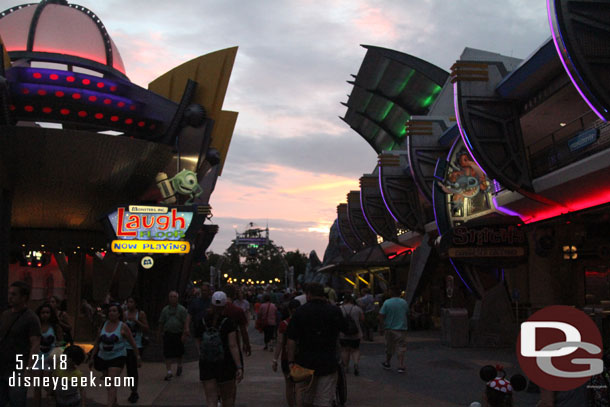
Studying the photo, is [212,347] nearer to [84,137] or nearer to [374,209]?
[84,137]

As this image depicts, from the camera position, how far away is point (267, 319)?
19359mm

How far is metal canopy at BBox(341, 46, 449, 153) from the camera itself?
1836 inches

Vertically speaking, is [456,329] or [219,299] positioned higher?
[219,299]

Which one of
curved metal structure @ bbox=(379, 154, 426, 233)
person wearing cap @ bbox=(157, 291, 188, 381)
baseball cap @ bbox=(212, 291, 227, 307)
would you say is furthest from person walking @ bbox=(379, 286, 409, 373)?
curved metal structure @ bbox=(379, 154, 426, 233)

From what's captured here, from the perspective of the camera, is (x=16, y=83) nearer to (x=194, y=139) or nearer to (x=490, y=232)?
(x=194, y=139)

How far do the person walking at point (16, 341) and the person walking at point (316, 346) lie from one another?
2708 mm

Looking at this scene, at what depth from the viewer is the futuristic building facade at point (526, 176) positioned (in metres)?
12.7

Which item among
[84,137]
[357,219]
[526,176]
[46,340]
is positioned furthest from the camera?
[357,219]

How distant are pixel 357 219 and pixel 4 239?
91.0 ft

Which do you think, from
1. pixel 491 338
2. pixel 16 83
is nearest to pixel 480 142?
pixel 491 338

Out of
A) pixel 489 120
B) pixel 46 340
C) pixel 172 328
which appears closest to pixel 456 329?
pixel 489 120

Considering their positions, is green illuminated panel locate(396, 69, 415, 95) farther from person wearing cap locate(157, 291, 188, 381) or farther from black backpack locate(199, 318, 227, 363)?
black backpack locate(199, 318, 227, 363)

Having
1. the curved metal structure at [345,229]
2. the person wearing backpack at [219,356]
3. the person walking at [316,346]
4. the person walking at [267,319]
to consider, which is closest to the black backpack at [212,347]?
the person wearing backpack at [219,356]

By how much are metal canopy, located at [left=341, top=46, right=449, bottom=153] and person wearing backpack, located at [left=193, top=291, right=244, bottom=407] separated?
131 feet
